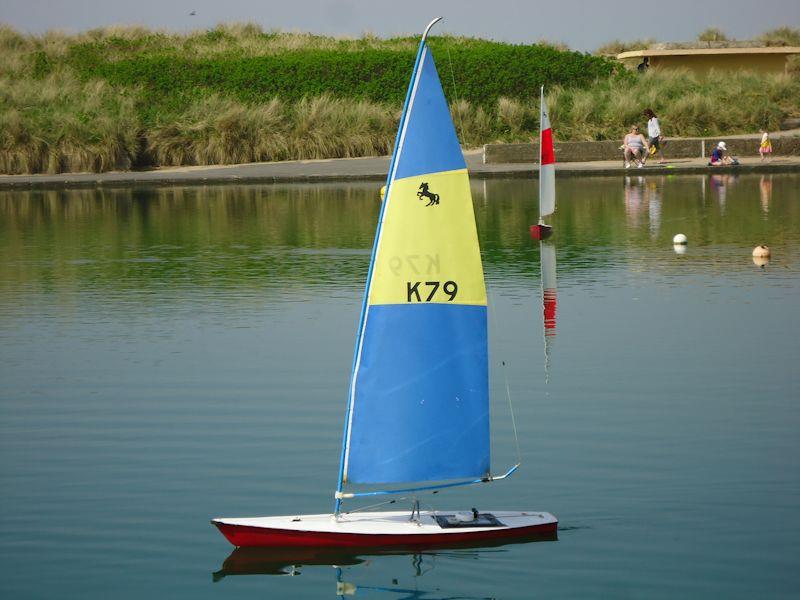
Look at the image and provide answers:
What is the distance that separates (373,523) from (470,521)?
0.80 meters

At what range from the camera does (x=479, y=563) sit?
11695 mm

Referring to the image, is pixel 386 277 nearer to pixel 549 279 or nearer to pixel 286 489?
pixel 286 489

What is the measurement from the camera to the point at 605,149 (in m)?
54.2

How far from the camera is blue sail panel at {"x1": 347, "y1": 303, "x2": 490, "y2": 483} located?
11703 mm

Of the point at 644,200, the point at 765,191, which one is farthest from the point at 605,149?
the point at 644,200

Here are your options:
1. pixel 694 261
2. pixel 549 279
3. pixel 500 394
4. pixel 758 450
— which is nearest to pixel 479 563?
pixel 758 450

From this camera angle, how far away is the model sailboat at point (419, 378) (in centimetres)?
1141

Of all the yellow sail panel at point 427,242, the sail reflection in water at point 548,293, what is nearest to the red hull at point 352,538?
the yellow sail panel at point 427,242

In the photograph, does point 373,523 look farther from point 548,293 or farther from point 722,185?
point 722,185

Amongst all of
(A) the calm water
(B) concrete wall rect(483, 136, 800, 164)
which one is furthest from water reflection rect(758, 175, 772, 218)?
(A) the calm water

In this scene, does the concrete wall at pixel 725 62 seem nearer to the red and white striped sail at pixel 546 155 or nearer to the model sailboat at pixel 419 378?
the red and white striped sail at pixel 546 155

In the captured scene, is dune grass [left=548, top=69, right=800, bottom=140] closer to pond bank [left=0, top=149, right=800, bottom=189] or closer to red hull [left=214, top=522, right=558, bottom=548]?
pond bank [left=0, top=149, right=800, bottom=189]

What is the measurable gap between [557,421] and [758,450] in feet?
7.56

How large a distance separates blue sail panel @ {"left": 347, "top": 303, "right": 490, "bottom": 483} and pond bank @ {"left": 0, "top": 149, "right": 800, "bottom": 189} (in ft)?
126
